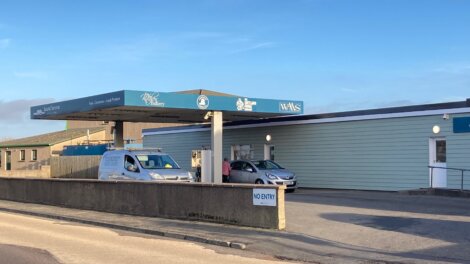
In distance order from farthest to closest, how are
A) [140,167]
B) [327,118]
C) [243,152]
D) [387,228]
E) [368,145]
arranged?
[243,152] → [327,118] → [368,145] → [140,167] → [387,228]

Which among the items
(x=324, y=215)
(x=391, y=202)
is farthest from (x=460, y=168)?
(x=324, y=215)

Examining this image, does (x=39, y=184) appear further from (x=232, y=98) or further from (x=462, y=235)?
(x=462, y=235)

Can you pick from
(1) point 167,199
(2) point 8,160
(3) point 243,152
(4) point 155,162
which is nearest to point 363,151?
(3) point 243,152

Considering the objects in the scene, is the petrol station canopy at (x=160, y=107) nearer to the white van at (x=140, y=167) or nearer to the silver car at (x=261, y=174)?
the silver car at (x=261, y=174)

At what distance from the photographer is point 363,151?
2569 cm

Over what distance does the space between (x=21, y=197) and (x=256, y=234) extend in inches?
Answer: 596

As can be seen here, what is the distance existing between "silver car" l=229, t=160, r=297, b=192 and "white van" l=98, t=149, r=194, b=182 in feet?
16.2

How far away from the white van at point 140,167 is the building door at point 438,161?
32.9 ft

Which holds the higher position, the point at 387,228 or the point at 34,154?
the point at 34,154

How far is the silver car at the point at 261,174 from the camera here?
2433cm

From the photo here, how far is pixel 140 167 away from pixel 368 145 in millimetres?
10819

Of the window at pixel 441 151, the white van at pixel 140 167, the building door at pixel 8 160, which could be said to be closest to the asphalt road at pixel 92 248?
the white van at pixel 140 167

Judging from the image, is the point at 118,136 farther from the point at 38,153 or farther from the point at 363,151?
the point at 38,153

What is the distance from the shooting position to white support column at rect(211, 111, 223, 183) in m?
26.2
